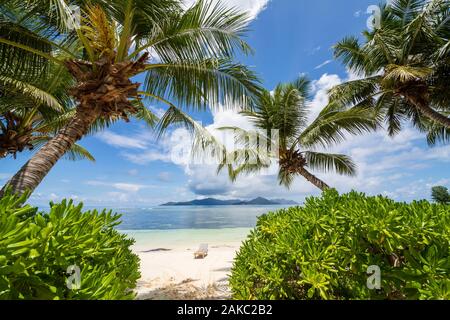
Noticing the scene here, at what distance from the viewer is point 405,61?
9.03m

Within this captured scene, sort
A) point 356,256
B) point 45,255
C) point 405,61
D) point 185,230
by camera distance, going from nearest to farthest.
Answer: point 45,255 → point 356,256 → point 405,61 → point 185,230

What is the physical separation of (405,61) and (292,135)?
16.2 feet

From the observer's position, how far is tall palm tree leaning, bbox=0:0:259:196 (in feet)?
12.5

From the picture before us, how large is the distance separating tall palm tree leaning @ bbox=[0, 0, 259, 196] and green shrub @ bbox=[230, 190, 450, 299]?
3156mm

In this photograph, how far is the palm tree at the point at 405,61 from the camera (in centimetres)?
809

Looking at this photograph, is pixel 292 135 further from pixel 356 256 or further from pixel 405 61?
pixel 356 256

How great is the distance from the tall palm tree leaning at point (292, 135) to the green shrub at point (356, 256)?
259 inches

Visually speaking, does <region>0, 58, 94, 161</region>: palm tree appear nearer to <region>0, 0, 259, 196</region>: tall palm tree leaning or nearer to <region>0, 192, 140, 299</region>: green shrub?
<region>0, 0, 259, 196</region>: tall palm tree leaning

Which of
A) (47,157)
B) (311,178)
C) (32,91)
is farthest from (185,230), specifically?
(47,157)

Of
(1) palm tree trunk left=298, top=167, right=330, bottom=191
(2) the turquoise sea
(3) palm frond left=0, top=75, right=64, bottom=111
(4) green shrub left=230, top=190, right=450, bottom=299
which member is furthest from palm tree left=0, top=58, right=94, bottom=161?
(1) palm tree trunk left=298, top=167, right=330, bottom=191

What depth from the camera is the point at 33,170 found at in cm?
320

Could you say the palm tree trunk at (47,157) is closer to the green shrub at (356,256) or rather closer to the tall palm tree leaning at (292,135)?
the green shrub at (356,256)
